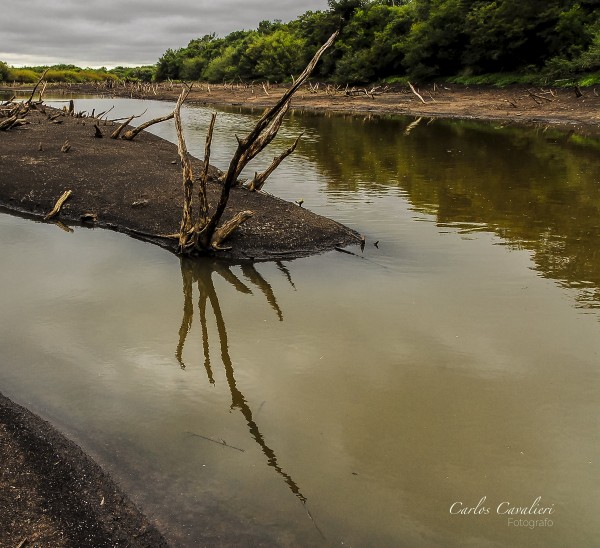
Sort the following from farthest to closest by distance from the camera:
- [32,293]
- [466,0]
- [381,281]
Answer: [466,0]
[381,281]
[32,293]

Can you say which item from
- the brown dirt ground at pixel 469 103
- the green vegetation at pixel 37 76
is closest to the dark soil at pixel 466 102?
the brown dirt ground at pixel 469 103

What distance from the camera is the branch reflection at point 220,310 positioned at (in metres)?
5.59

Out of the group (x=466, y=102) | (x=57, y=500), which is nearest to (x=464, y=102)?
(x=466, y=102)

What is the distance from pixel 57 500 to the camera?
450 centimetres

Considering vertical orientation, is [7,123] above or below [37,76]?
below

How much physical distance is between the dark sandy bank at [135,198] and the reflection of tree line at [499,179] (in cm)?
395

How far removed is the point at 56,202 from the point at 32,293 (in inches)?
201

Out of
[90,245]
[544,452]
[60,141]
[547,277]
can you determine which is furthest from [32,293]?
[60,141]

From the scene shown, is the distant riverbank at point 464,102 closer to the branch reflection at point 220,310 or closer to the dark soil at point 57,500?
the branch reflection at point 220,310

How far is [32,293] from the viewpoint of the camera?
29.6 feet

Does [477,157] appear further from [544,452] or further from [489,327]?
[544,452]

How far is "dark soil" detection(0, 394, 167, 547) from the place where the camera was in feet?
13.7
